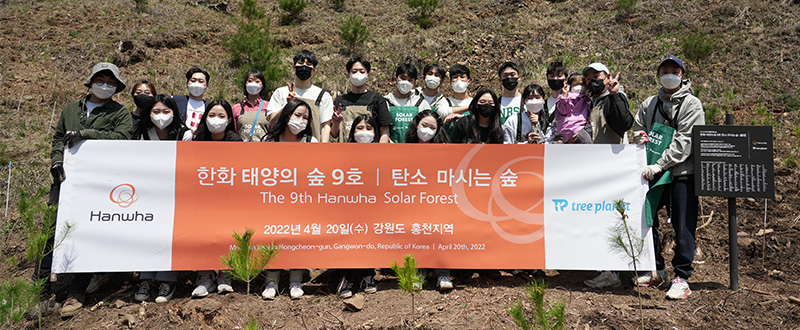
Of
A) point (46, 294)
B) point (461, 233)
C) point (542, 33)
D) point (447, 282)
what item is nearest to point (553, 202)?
point (461, 233)

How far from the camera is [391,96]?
5336 millimetres

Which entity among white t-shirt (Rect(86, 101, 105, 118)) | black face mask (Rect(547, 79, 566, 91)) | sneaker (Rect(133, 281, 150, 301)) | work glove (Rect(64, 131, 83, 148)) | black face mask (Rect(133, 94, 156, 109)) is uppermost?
black face mask (Rect(547, 79, 566, 91))

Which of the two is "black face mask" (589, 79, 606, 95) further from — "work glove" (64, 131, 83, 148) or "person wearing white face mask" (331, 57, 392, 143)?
"work glove" (64, 131, 83, 148)

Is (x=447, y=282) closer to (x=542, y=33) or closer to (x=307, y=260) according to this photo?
(x=307, y=260)

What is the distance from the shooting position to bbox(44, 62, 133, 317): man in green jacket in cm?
405

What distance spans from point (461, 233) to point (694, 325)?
73.3 inches

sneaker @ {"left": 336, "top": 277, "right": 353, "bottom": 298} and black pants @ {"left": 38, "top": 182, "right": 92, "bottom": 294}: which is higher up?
black pants @ {"left": 38, "top": 182, "right": 92, "bottom": 294}

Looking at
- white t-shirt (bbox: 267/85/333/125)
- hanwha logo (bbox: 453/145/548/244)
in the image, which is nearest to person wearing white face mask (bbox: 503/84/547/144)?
hanwha logo (bbox: 453/145/548/244)

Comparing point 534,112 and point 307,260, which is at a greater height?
point 534,112

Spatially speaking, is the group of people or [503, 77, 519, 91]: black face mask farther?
[503, 77, 519, 91]: black face mask

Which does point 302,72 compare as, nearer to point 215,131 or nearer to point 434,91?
point 215,131

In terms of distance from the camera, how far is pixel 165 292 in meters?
4.12

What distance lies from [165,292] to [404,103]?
2.95m

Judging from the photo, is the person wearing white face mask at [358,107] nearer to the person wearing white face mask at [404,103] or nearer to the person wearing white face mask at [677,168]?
the person wearing white face mask at [404,103]
